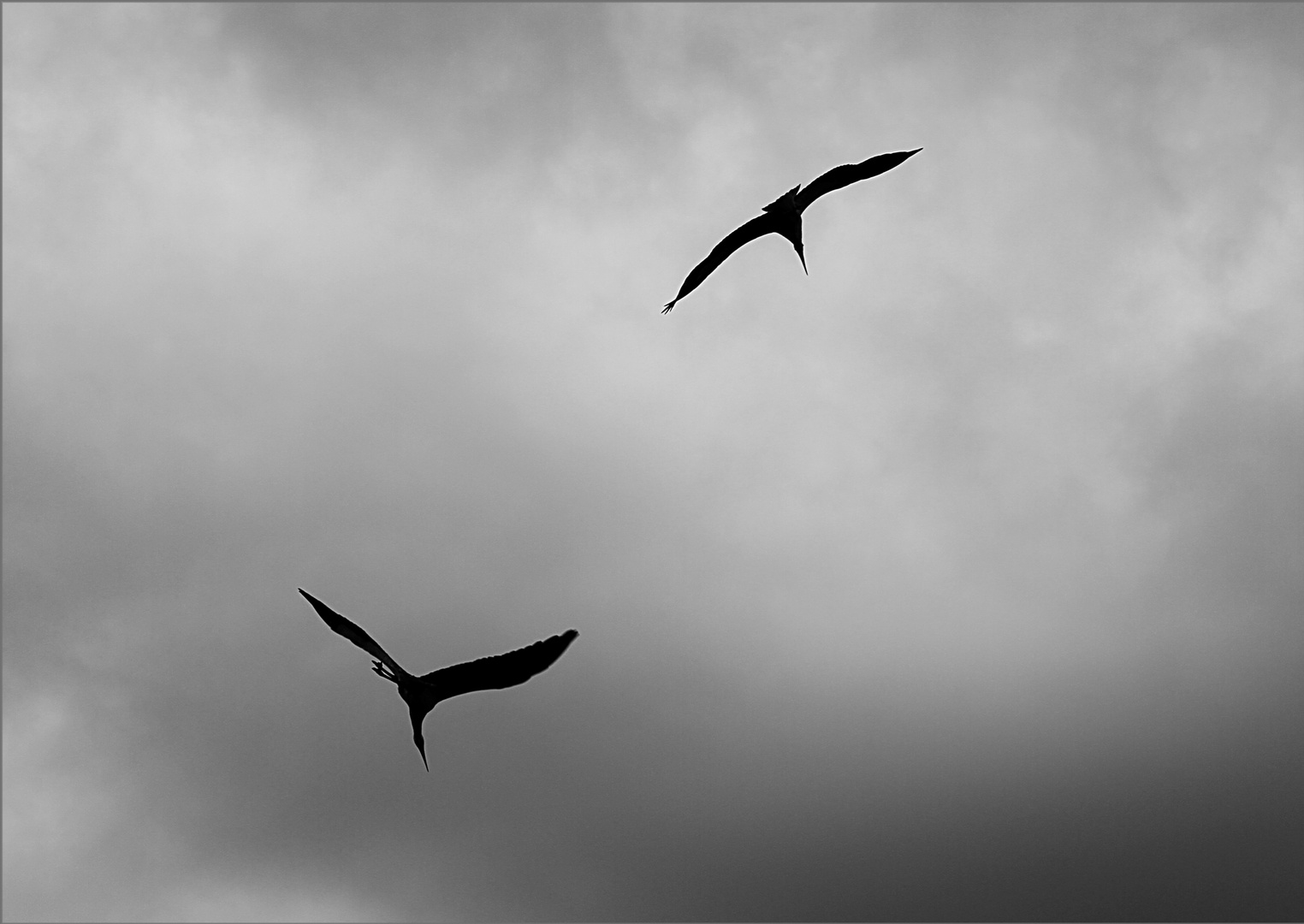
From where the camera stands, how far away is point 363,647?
40.4 meters

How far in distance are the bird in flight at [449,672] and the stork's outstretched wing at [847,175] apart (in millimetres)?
20355

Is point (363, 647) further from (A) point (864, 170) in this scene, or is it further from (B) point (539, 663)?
(A) point (864, 170)

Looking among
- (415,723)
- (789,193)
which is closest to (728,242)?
(789,193)

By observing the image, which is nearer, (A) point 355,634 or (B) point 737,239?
(A) point 355,634

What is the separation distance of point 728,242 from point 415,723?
2097 centimetres

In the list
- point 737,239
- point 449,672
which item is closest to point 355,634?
point 449,672

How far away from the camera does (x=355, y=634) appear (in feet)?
133

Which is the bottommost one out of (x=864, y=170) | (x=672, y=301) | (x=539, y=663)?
(x=539, y=663)

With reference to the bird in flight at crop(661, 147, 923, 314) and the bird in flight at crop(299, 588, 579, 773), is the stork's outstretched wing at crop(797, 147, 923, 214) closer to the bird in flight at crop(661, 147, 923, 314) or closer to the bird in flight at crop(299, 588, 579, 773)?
the bird in flight at crop(661, 147, 923, 314)

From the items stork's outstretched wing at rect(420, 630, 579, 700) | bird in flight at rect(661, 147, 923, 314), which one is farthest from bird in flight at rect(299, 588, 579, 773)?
bird in flight at rect(661, 147, 923, 314)

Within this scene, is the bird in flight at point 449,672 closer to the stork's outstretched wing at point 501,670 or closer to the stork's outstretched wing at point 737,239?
the stork's outstretched wing at point 501,670

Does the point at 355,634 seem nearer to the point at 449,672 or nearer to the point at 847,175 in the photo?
the point at 449,672

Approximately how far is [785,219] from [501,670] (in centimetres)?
2306

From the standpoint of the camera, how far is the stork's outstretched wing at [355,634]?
40.3 m
